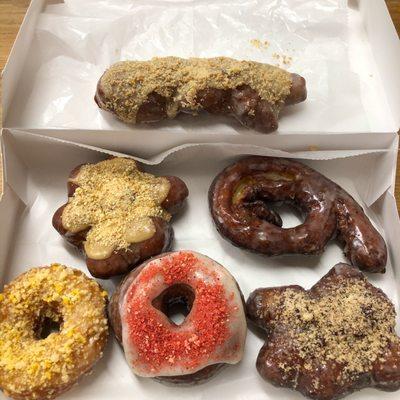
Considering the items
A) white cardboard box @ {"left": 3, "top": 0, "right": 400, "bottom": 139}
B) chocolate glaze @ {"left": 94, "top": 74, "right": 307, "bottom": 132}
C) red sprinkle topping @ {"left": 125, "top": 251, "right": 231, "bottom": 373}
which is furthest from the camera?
white cardboard box @ {"left": 3, "top": 0, "right": 400, "bottom": 139}

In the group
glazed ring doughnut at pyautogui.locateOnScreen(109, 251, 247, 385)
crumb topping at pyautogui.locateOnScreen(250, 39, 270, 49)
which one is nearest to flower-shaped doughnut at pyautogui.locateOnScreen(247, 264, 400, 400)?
glazed ring doughnut at pyautogui.locateOnScreen(109, 251, 247, 385)

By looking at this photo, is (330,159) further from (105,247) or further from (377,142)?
(105,247)

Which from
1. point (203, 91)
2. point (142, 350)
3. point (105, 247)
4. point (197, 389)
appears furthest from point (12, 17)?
point (197, 389)

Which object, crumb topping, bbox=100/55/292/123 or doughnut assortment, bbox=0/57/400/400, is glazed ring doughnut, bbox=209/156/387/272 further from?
crumb topping, bbox=100/55/292/123

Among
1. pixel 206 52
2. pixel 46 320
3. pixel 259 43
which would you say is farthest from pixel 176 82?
pixel 46 320

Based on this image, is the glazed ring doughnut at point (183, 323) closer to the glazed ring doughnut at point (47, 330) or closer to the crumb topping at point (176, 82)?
the glazed ring doughnut at point (47, 330)

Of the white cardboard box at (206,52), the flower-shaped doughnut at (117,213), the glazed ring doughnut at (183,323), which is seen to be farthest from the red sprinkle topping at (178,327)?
the white cardboard box at (206,52)
